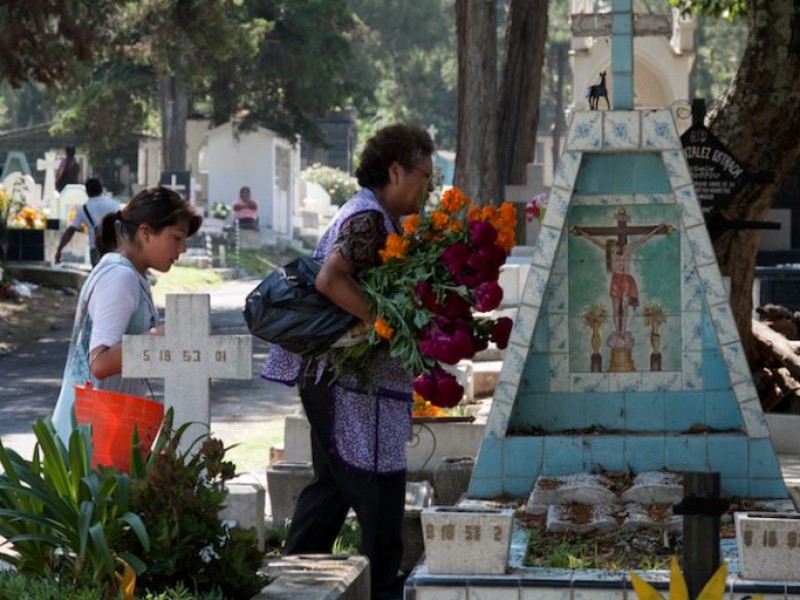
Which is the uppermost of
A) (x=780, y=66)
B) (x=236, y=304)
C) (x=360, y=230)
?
(x=780, y=66)

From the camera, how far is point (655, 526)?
6.35 m

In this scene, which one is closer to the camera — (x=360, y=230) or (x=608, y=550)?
(x=608, y=550)

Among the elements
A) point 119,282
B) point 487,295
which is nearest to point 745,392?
point 487,295

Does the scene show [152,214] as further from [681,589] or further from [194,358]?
[681,589]

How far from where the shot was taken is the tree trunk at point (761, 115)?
1138 centimetres

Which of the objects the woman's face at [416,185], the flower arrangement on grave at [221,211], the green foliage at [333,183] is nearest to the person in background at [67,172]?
the flower arrangement on grave at [221,211]

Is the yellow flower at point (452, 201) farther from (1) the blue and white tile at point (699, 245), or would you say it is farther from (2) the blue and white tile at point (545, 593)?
(2) the blue and white tile at point (545, 593)

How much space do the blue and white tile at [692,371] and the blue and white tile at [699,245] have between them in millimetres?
372

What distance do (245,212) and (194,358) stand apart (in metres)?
39.6

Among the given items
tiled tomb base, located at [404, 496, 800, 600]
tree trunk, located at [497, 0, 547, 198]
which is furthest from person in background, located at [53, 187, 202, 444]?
tree trunk, located at [497, 0, 547, 198]

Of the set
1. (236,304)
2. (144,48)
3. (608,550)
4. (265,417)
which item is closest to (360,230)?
(608,550)

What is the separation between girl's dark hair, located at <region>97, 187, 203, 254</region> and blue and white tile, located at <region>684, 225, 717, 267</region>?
200cm

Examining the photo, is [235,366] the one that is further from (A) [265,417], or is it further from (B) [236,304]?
(B) [236,304]

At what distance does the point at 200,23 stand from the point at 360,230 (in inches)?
1070
